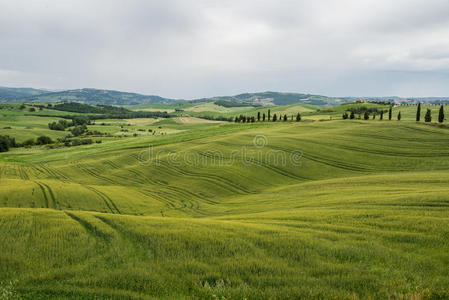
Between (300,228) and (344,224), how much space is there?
2408 mm

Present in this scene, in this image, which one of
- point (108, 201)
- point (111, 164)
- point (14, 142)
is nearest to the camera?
point (108, 201)

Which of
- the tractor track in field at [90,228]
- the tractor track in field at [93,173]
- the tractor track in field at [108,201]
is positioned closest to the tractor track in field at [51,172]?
Result: the tractor track in field at [93,173]

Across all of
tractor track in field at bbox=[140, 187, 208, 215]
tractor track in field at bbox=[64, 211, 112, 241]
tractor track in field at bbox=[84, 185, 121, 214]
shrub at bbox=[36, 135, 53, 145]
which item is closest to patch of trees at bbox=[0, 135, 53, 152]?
shrub at bbox=[36, 135, 53, 145]

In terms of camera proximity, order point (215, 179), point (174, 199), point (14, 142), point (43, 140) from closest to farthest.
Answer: point (174, 199), point (215, 179), point (14, 142), point (43, 140)

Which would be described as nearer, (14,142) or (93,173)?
(93,173)

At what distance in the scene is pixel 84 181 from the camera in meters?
44.8

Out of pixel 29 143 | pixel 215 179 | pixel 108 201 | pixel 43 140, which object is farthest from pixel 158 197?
pixel 43 140

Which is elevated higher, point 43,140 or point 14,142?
point 43,140

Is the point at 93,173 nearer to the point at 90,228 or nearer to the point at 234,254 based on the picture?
the point at 90,228

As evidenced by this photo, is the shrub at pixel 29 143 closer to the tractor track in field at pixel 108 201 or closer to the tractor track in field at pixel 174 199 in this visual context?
the tractor track in field at pixel 108 201

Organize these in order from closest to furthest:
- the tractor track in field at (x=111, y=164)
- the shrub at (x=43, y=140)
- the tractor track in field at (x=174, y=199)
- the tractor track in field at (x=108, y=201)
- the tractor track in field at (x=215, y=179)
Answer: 1. the tractor track in field at (x=108, y=201)
2. the tractor track in field at (x=174, y=199)
3. the tractor track in field at (x=215, y=179)
4. the tractor track in field at (x=111, y=164)
5. the shrub at (x=43, y=140)

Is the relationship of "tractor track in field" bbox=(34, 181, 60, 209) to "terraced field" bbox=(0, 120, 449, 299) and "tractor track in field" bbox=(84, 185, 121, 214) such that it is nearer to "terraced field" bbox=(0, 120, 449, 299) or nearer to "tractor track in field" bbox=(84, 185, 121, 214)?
"tractor track in field" bbox=(84, 185, 121, 214)

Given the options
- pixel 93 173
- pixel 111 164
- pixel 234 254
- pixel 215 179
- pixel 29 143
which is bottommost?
pixel 29 143

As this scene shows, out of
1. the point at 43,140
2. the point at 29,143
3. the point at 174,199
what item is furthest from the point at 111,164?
the point at 43,140
